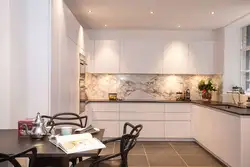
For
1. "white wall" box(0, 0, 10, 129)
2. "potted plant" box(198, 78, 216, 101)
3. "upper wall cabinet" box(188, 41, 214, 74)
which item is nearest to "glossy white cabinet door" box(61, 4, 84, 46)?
"white wall" box(0, 0, 10, 129)

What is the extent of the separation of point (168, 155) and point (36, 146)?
3.68m

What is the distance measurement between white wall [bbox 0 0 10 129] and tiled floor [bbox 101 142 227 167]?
7.51 ft

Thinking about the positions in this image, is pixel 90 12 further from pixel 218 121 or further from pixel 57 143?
pixel 57 143

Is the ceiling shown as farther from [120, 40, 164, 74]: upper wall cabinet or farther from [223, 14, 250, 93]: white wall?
[120, 40, 164, 74]: upper wall cabinet

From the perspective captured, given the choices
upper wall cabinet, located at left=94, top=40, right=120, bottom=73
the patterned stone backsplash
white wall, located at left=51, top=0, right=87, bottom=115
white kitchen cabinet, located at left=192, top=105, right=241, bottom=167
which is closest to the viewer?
white wall, located at left=51, top=0, right=87, bottom=115

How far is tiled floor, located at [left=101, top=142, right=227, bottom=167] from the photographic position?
193 inches

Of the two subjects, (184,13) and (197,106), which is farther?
(197,106)

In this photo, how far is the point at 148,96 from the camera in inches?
294

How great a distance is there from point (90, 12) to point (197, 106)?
115 inches

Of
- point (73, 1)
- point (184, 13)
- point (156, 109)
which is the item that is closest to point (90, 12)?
point (73, 1)

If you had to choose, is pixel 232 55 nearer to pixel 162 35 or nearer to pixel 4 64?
pixel 162 35

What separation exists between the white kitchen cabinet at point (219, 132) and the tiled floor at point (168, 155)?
0.63 ft

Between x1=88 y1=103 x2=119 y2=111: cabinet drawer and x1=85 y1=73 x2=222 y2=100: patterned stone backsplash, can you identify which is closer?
x1=88 y1=103 x2=119 y2=111: cabinet drawer

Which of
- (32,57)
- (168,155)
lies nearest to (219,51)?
(168,155)
